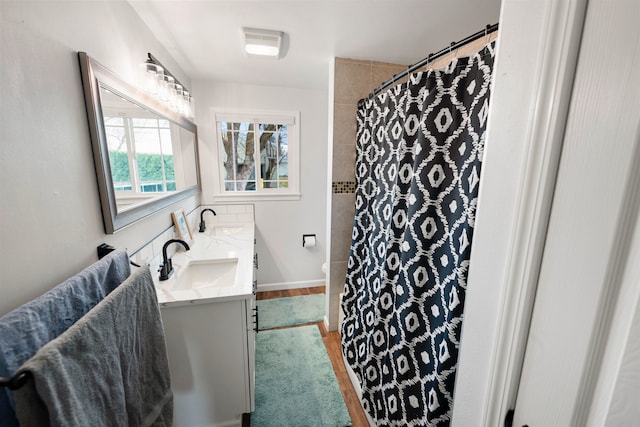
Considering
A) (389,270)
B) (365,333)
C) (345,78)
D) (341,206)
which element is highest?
(345,78)

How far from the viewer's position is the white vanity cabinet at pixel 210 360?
4.07 feet

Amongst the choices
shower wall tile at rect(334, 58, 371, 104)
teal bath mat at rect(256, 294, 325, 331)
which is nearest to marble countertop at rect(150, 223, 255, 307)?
teal bath mat at rect(256, 294, 325, 331)

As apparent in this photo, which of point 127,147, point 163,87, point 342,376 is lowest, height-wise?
point 342,376

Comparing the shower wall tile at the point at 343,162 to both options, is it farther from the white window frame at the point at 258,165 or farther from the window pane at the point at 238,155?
the window pane at the point at 238,155

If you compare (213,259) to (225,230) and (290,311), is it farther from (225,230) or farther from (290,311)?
(290,311)

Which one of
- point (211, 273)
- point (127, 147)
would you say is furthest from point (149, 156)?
point (211, 273)

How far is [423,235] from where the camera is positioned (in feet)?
3.59

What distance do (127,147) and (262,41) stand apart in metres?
1.03

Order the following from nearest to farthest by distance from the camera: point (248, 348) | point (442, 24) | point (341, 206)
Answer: point (248, 348), point (442, 24), point (341, 206)

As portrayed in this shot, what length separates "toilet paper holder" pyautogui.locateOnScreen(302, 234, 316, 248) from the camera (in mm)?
2869

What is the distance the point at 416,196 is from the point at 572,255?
0.65 m

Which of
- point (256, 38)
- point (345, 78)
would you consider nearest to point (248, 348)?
point (256, 38)

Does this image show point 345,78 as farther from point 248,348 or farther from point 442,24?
point 248,348

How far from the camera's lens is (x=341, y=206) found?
206 cm
